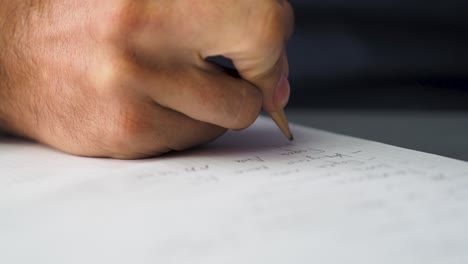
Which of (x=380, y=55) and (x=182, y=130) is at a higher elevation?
(x=380, y=55)

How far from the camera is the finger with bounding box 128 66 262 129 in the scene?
59 centimetres

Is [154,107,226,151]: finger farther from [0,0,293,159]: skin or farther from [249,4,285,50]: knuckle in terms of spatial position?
[249,4,285,50]: knuckle

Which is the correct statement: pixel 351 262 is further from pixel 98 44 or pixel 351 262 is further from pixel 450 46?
pixel 450 46

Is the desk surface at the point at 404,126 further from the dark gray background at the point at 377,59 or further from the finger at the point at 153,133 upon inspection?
the finger at the point at 153,133

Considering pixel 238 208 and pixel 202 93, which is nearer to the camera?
pixel 238 208

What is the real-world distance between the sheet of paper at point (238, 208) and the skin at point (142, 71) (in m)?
0.04

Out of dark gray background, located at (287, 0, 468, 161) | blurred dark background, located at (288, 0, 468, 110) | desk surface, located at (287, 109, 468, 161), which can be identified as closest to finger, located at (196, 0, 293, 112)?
desk surface, located at (287, 109, 468, 161)

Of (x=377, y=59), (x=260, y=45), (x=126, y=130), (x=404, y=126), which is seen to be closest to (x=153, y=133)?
(x=126, y=130)

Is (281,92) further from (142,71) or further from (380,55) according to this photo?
(380,55)

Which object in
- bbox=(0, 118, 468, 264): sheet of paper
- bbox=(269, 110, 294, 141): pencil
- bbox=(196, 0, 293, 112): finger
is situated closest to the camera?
bbox=(0, 118, 468, 264): sheet of paper

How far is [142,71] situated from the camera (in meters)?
0.59

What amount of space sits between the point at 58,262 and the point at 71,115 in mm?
294

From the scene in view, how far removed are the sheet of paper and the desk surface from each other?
0.11 metres

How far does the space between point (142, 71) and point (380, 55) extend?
26.1 inches
